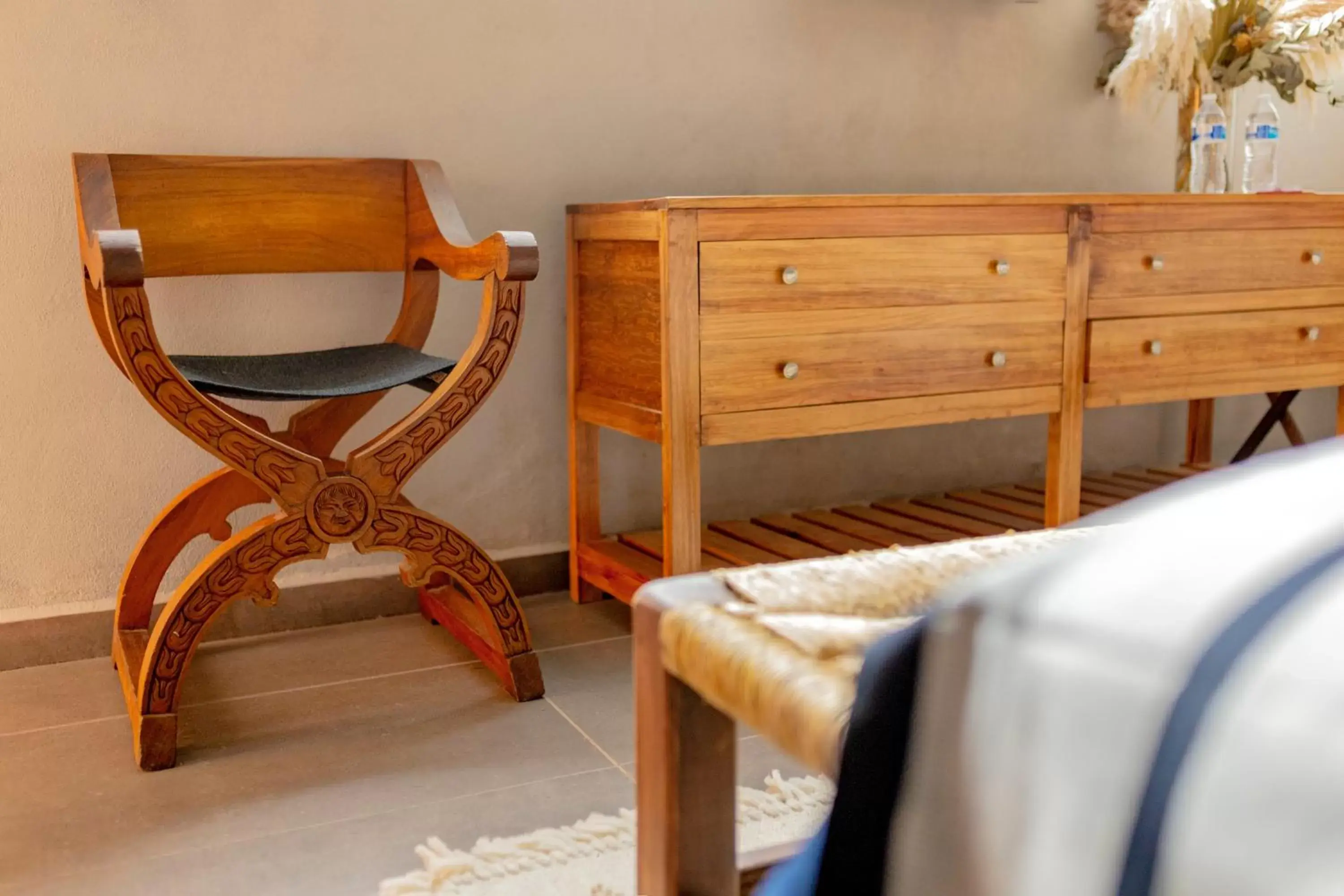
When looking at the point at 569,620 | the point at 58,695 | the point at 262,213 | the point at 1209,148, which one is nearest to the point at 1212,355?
the point at 1209,148

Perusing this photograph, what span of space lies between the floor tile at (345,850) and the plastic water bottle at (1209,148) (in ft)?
5.63

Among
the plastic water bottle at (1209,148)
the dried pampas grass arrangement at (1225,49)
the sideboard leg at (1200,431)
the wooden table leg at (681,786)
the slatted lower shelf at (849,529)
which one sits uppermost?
the dried pampas grass arrangement at (1225,49)

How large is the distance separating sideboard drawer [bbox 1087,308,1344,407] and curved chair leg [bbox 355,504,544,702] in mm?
1099

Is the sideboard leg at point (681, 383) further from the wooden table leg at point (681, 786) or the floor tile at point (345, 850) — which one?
the wooden table leg at point (681, 786)

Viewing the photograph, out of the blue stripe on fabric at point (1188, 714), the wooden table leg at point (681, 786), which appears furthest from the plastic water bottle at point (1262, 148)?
the blue stripe on fabric at point (1188, 714)

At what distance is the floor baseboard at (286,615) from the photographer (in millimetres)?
1980

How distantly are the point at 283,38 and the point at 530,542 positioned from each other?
964 mm

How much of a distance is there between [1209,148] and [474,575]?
168cm

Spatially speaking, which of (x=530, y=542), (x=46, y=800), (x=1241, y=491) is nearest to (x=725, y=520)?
(x=530, y=542)

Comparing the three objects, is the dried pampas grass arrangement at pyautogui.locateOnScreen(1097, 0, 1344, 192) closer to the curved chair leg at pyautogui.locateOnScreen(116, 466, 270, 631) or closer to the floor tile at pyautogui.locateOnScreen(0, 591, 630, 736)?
the floor tile at pyautogui.locateOnScreen(0, 591, 630, 736)

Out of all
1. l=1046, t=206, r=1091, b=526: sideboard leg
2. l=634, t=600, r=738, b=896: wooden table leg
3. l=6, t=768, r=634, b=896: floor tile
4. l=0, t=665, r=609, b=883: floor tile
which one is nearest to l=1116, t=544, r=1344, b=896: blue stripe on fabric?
l=634, t=600, r=738, b=896: wooden table leg

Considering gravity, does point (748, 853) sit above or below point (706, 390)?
below

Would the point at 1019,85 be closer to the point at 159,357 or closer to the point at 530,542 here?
the point at 530,542

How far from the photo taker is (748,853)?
0.81m
